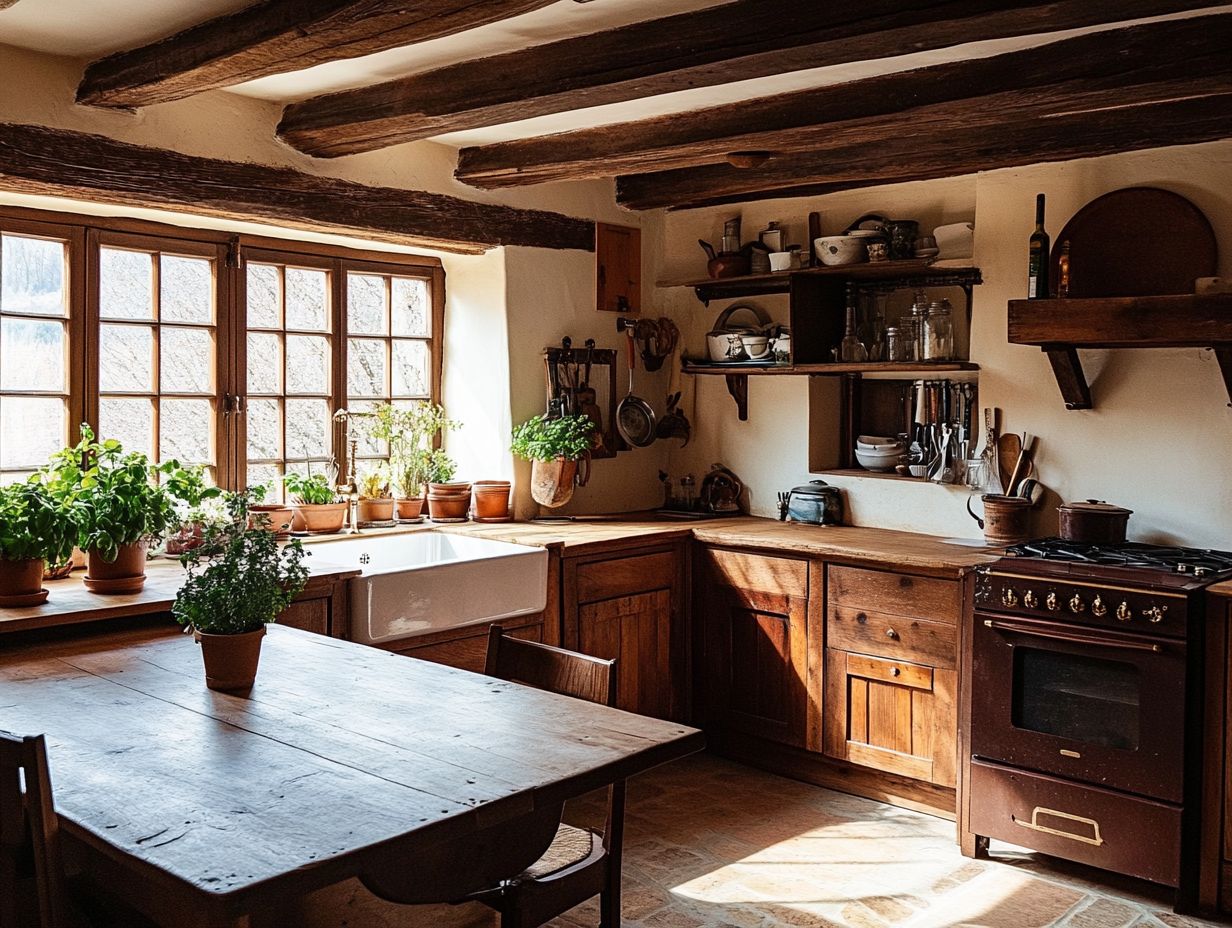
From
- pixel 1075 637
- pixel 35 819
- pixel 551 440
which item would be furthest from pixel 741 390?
pixel 35 819

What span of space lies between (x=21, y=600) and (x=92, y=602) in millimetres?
163

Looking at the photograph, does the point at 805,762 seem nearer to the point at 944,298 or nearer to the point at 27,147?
the point at 944,298

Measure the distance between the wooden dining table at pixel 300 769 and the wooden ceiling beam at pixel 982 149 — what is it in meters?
2.22

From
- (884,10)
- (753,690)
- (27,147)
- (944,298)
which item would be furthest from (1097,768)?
(27,147)

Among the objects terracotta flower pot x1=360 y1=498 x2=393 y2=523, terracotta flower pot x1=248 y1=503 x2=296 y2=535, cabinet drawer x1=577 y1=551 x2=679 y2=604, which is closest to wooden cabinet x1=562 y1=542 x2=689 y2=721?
cabinet drawer x1=577 y1=551 x2=679 y2=604

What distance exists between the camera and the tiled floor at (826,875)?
3197 millimetres

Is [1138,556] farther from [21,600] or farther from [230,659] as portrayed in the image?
[21,600]

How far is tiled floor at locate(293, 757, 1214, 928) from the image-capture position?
3197mm

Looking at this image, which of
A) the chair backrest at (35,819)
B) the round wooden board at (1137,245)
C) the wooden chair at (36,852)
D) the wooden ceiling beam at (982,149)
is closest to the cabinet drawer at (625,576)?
the wooden ceiling beam at (982,149)

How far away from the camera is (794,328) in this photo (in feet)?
15.1

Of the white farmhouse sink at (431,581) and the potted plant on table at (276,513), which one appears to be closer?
the white farmhouse sink at (431,581)

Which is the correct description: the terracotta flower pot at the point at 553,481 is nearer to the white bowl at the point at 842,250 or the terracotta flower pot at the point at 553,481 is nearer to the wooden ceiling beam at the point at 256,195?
the wooden ceiling beam at the point at 256,195

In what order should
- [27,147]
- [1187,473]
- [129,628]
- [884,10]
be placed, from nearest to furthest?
[884,10], [129,628], [27,147], [1187,473]

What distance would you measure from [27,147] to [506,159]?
161cm
